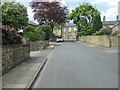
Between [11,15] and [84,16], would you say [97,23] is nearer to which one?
[84,16]

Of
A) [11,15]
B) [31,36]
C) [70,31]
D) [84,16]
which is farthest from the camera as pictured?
[70,31]

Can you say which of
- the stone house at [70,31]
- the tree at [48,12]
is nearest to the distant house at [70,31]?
the stone house at [70,31]

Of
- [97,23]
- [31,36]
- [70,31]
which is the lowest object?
[31,36]

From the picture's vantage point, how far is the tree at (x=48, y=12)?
156 feet

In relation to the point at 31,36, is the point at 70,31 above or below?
above

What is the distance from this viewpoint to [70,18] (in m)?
56.0

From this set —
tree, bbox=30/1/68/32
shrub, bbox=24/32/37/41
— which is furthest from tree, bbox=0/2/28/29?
tree, bbox=30/1/68/32

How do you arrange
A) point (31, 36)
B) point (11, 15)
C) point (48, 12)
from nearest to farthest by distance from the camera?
point (31, 36) < point (11, 15) < point (48, 12)

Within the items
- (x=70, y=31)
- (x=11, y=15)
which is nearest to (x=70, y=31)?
(x=70, y=31)

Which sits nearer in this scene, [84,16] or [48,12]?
[48,12]

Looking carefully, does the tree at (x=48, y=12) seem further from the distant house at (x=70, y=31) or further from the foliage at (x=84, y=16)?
the distant house at (x=70, y=31)

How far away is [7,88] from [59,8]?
1746 inches

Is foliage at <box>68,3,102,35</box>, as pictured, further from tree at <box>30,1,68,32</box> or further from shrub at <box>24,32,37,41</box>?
shrub at <box>24,32,37,41</box>

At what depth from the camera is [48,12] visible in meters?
47.4
